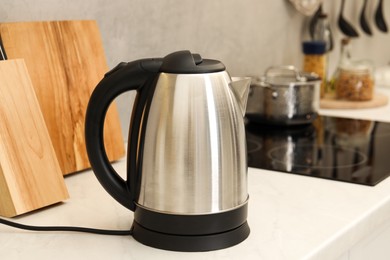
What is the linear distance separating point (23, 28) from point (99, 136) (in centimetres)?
31

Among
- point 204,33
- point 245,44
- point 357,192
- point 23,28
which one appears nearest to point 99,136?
point 23,28

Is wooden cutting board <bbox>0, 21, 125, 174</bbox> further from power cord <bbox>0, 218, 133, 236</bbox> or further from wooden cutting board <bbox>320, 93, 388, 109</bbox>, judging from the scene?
wooden cutting board <bbox>320, 93, 388, 109</bbox>

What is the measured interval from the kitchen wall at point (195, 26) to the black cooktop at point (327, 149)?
0.23 metres

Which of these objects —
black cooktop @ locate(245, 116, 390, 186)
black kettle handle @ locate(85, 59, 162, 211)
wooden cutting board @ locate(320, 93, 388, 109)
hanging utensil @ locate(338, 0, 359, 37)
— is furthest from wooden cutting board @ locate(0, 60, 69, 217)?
hanging utensil @ locate(338, 0, 359, 37)

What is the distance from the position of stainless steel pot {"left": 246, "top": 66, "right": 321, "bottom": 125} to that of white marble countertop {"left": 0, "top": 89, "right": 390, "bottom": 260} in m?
0.39

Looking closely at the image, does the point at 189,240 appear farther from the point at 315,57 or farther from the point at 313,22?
the point at 313,22

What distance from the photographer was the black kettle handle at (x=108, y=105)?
0.78 m

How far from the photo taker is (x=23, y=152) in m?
0.91

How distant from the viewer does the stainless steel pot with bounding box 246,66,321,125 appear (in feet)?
4.86

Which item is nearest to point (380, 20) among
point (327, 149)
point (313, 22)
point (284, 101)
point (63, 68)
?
point (313, 22)

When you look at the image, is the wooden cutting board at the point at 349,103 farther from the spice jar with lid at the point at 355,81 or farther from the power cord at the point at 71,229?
the power cord at the point at 71,229

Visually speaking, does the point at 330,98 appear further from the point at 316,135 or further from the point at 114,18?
the point at 114,18

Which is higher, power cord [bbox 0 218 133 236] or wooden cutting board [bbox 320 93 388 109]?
power cord [bbox 0 218 133 236]

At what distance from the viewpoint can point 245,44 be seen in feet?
5.50
